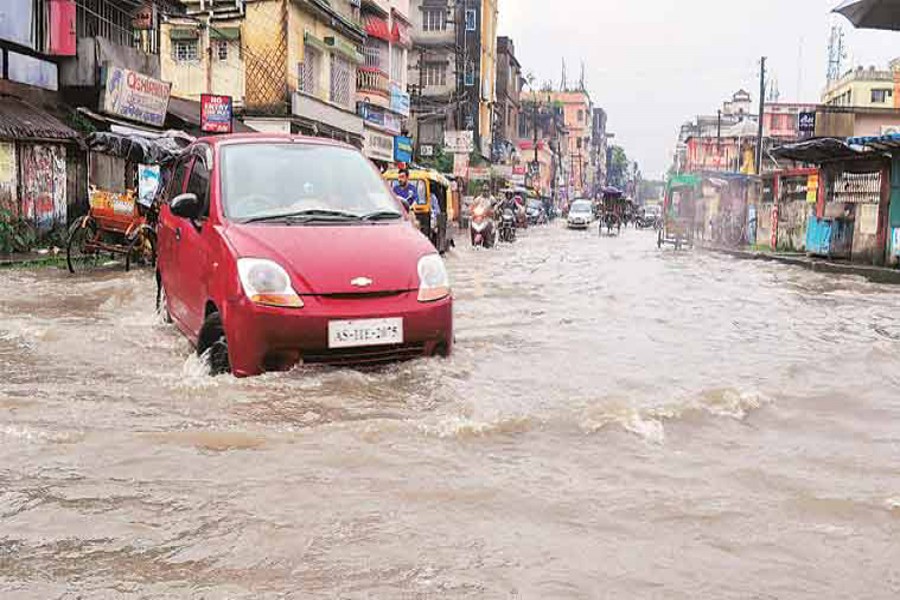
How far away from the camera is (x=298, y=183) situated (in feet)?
21.1

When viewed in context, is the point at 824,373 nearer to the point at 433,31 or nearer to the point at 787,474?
the point at 787,474

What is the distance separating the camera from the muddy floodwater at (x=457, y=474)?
119 inches

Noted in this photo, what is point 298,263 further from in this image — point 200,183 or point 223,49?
point 223,49

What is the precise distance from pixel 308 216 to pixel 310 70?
25.7 metres

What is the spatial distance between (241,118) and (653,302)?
61.6ft

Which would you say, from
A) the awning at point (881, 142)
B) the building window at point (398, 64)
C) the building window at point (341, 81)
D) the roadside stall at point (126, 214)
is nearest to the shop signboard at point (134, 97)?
the roadside stall at point (126, 214)

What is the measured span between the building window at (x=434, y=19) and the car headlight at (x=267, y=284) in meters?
54.9

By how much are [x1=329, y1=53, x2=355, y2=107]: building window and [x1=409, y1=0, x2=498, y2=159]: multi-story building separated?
18.7 m

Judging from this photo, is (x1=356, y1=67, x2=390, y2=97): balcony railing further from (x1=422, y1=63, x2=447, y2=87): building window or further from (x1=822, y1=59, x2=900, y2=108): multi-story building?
(x1=822, y1=59, x2=900, y2=108): multi-story building

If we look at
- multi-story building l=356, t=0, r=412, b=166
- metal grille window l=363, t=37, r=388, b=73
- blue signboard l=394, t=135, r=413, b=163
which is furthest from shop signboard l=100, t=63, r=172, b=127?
metal grille window l=363, t=37, r=388, b=73

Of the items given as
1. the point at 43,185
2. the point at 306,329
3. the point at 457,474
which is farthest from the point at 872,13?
the point at 43,185

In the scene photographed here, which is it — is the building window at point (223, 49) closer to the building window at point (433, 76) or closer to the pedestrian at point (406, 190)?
the pedestrian at point (406, 190)

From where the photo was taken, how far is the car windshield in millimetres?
6191

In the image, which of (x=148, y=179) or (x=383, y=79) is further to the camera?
(x=383, y=79)
